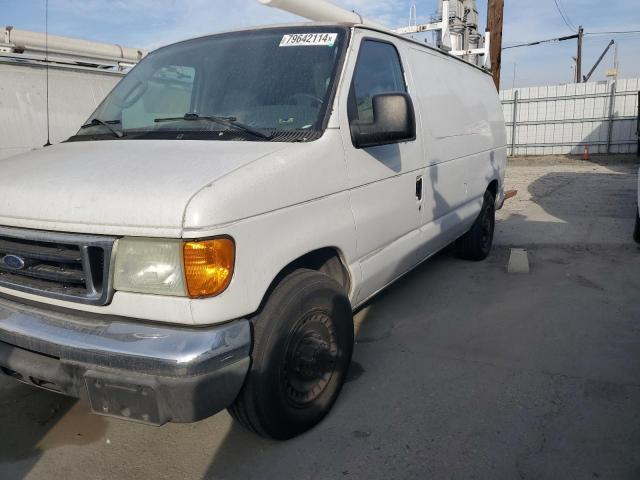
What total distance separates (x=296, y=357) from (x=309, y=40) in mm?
1862

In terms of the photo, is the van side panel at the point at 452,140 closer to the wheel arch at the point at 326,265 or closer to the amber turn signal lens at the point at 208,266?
the wheel arch at the point at 326,265

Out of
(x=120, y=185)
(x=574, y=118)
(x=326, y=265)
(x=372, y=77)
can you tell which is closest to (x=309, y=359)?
(x=326, y=265)

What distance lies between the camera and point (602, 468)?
8.14ft

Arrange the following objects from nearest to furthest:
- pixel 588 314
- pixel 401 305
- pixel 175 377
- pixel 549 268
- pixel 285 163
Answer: pixel 175 377, pixel 285 163, pixel 588 314, pixel 401 305, pixel 549 268

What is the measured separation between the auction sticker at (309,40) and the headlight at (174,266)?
5.01 ft

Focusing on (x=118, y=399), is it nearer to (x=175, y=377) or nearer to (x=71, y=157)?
(x=175, y=377)

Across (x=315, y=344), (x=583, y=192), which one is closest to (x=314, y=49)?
(x=315, y=344)

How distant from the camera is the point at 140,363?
81.0 inches

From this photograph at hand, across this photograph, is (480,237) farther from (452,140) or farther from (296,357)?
(296,357)

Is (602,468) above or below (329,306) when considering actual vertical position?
below

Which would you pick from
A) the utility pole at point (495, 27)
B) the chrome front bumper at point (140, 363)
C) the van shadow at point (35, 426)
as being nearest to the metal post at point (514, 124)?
the utility pole at point (495, 27)

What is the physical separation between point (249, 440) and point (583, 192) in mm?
10510

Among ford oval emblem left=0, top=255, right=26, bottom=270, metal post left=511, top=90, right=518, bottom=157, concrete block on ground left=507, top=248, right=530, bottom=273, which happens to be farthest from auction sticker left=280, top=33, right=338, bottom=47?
metal post left=511, top=90, right=518, bottom=157

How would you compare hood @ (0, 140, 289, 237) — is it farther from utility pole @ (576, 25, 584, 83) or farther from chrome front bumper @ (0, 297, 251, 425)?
utility pole @ (576, 25, 584, 83)
